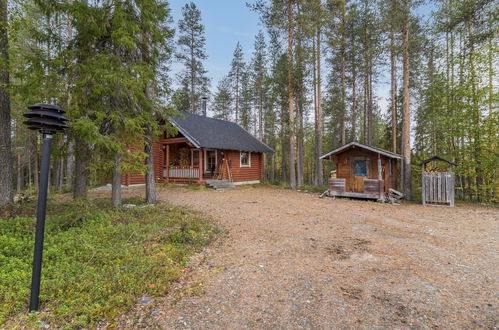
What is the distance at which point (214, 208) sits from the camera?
29.3ft

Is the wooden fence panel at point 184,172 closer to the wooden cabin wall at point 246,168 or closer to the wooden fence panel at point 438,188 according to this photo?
the wooden cabin wall at point 246,168

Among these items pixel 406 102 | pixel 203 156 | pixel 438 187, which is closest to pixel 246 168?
pixel 203 156

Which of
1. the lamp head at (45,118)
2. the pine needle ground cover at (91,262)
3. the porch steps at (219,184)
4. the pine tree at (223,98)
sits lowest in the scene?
the pine needle ground cover at (91,262)

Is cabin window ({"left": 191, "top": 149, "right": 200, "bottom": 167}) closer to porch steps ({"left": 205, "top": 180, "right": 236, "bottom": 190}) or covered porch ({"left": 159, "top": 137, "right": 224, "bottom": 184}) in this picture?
covered porch ({"left": 159, "top": 137, "right": 224, "bottom": 184})

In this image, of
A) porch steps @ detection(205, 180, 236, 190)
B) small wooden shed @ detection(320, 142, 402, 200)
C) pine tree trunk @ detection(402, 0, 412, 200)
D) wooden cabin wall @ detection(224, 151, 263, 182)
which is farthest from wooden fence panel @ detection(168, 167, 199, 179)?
pine tree trunk @ detection(402, 0, 412, 200)

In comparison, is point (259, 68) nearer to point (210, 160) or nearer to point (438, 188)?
point (210, 160)

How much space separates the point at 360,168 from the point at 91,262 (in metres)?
12.1

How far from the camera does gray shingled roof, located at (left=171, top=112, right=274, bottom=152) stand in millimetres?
15516

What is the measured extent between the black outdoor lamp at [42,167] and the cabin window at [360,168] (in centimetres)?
1251

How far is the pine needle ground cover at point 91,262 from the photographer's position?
9.11 feet

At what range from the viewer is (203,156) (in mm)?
17703

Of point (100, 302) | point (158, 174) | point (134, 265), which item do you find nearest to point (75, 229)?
point (134, 265)

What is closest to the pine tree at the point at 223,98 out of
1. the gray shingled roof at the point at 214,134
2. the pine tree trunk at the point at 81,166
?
the gray shingled roof at the point at 214,134

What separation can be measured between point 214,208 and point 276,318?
6397 mm
